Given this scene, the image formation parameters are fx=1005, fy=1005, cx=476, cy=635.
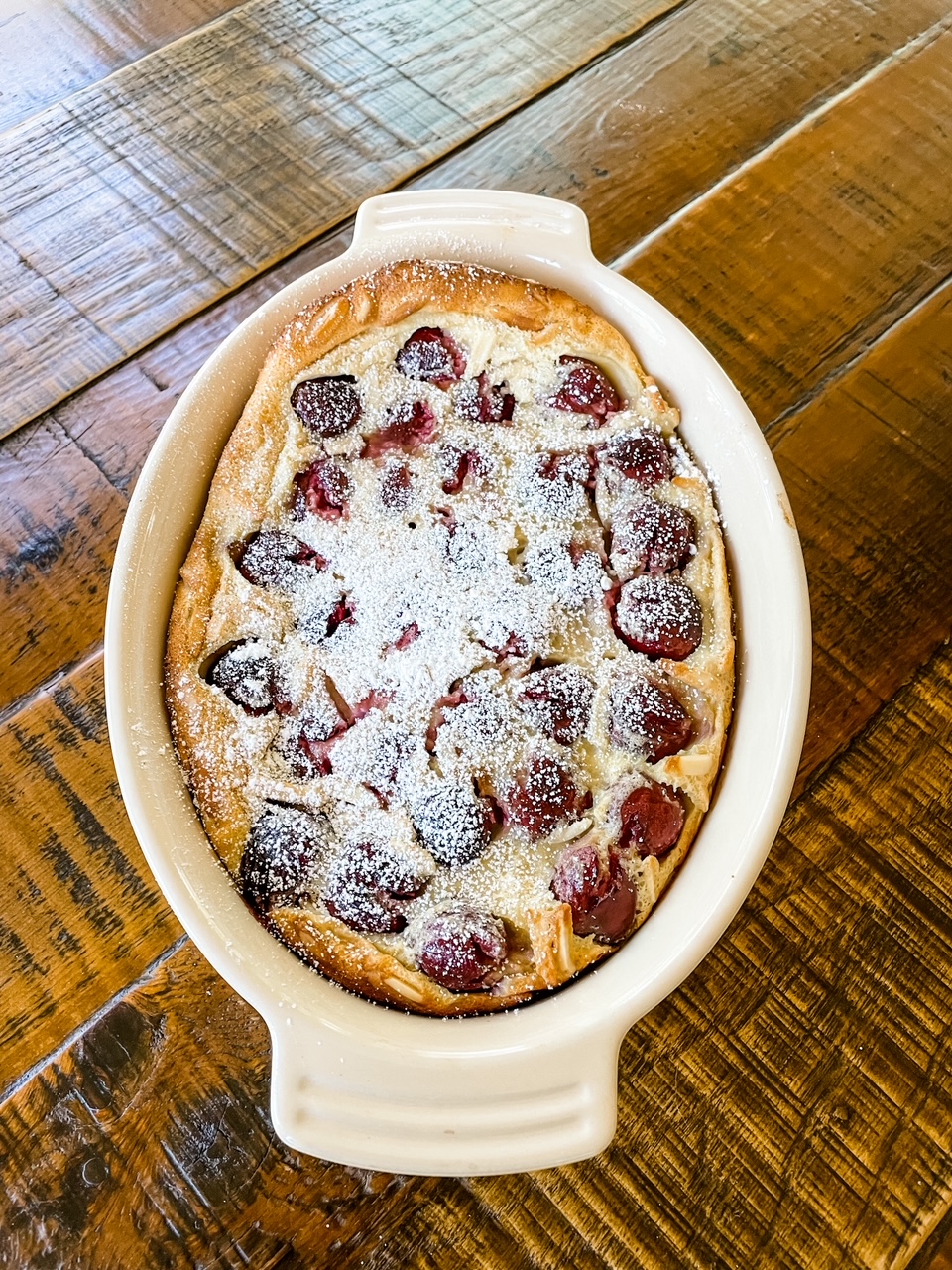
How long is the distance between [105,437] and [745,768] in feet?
2.79

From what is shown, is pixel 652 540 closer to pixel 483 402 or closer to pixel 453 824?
pixel 483 402

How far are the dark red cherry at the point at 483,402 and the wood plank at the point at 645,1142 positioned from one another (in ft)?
1.97

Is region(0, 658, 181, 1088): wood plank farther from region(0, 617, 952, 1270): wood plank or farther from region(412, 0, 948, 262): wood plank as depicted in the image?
region(412, 0, 948, 262): wood plank

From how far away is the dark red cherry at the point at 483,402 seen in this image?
1113 mm

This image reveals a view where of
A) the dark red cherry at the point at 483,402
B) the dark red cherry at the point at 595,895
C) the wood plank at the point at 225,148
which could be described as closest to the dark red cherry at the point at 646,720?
the dark red cherry at the point at 595,895

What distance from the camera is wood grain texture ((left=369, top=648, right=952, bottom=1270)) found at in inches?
38.1

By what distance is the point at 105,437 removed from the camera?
4.05 feet

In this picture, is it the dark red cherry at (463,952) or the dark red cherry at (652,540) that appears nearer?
the dark red cherry at (463,952)

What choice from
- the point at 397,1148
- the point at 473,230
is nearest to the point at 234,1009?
the point at 397,1148

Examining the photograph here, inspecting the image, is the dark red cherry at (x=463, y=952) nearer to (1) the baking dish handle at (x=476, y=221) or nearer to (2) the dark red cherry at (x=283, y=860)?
(2) the dark red cherry at (x=283, y=860)

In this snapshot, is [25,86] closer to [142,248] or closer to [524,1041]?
[142,248]

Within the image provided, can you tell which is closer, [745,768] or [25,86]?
[745,768]

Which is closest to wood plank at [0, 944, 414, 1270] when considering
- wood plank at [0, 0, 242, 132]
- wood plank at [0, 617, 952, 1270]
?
wood plank at [0, 617, 952, 1270]

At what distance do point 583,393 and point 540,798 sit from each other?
455 mm
